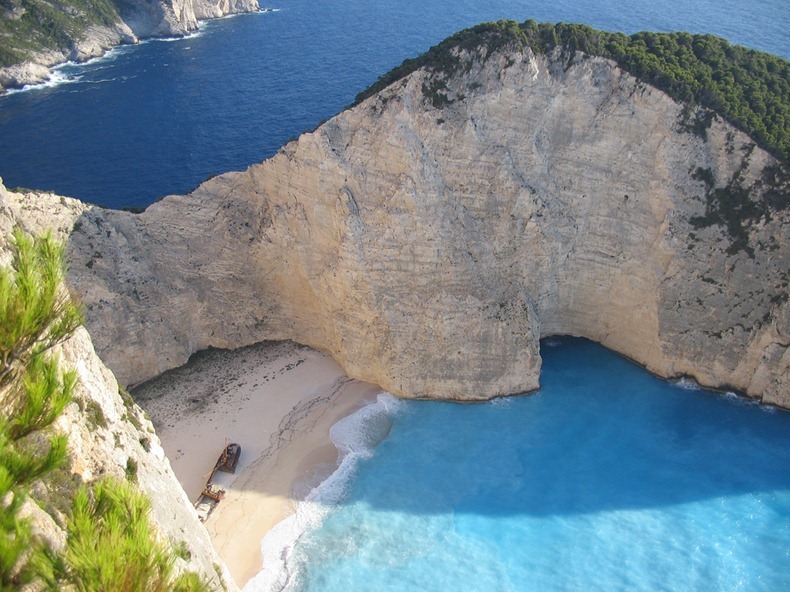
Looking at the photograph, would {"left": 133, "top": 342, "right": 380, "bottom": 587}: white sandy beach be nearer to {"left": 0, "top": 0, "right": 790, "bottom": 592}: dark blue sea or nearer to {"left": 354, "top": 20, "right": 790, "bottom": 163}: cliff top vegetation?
{"left": 0, "top": 0, "right": 790, "bottom": 592}: dark blue sea

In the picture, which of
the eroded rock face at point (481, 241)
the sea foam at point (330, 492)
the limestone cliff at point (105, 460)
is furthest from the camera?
the eroded rock face at point (481, 241)

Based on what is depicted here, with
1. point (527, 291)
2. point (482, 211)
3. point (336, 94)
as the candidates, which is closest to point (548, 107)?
point (482, 211)

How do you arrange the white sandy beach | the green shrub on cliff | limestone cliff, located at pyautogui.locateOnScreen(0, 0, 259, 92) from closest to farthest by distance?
the green shrub on cliff
the white sandy beach
limestone cliff, located at pyautogui.locateOnScreen(0, 0, 259, 92)

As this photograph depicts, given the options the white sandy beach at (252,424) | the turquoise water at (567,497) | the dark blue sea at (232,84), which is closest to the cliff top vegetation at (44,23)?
the dark blue sea at (232,84)

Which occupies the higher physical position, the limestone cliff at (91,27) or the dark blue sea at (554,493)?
Answer: the limestone cliff at (91,27)

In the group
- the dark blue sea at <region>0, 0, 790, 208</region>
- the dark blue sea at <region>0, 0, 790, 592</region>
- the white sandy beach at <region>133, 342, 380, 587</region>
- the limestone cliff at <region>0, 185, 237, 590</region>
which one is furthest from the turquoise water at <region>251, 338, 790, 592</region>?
the dark blue sea at <region>0, 0, 790, 208</region>

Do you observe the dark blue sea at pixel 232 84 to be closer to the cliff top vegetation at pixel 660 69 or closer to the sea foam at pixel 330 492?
the sea foam at pixel 330 492
